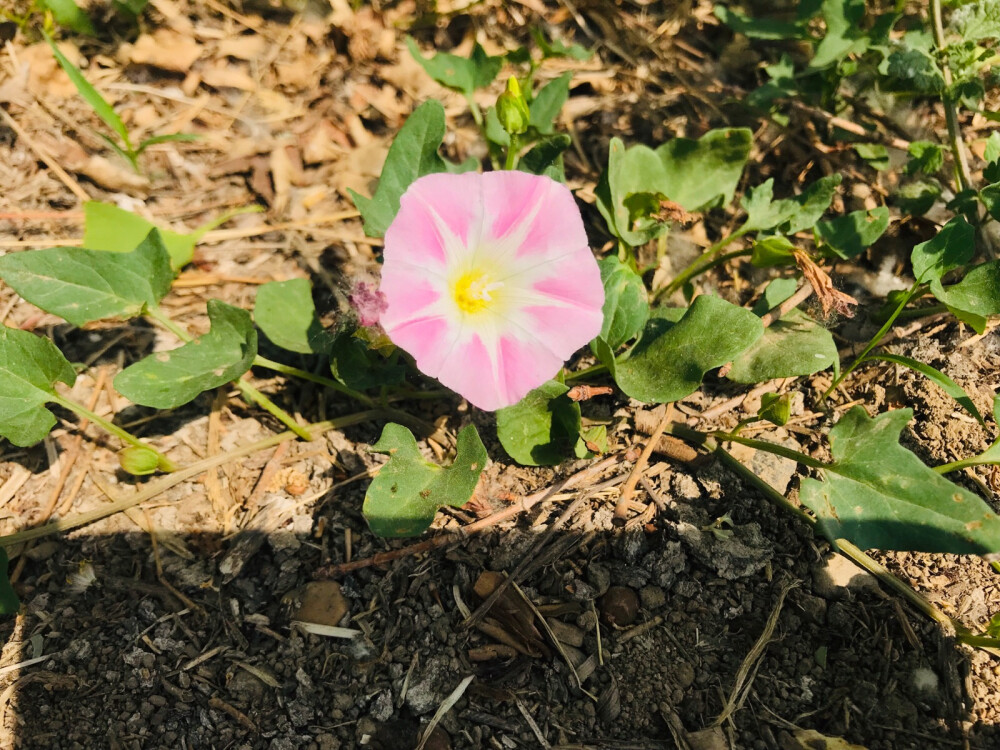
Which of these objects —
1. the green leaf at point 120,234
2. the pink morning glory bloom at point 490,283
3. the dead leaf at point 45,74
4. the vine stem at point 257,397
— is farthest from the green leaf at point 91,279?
the dead leaf at point 45,74

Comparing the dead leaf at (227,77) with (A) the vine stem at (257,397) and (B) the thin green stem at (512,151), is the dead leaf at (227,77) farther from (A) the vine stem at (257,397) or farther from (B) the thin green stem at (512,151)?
(B) the thin green stem at (512,151)

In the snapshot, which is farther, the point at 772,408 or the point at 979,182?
the point at 979,182

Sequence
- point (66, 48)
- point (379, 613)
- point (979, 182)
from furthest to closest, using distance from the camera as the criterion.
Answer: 1. point (66, 48)
2. point (979, 182)
3. point (379, 613)

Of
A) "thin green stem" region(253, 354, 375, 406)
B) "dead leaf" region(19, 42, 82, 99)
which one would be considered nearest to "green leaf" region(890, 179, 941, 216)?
"thin green stem" region(253, 354, 375, 406)

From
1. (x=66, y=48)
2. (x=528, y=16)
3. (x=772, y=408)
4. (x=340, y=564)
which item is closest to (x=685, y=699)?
(x=772, y=408)

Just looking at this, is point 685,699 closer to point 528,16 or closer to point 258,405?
point 258,405

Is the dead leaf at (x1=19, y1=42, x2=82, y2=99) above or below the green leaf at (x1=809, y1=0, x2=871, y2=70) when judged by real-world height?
below

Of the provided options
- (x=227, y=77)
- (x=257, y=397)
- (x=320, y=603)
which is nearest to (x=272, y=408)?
(x=257, y=397)

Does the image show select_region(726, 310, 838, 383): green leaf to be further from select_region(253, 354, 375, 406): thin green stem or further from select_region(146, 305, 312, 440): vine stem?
select_region(146, 305, 312, 440): vine stem
